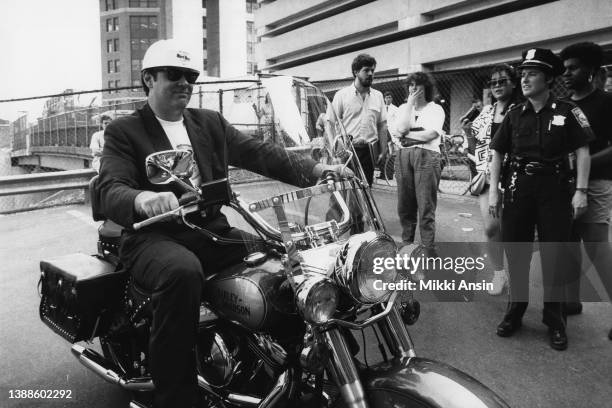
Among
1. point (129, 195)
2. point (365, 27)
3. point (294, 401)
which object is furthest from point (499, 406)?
point (365, 27)

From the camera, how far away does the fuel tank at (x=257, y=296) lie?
2.07 metres

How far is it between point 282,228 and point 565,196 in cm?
256

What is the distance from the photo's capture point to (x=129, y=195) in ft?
7.73

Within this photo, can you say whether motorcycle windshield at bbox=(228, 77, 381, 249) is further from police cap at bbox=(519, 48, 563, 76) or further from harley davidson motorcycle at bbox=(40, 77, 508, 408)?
police cap at bbox=(519, 48, 563, 76)

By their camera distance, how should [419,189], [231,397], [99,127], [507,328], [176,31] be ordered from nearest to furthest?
1. [231,397]
2. [507,328]
3. [419,189]
4. [99,127]
5. [176,31]

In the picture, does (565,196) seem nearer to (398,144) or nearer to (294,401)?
(398,144)

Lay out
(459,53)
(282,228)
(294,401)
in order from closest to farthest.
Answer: (282,228) < (294,401) < (459,53)

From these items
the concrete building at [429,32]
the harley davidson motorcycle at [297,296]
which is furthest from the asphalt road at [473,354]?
the concrete building at [429,32]

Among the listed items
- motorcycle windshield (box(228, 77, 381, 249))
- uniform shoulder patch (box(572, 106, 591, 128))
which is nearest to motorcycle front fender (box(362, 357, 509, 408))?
motorcycle windshield (box(228, 77, 381, 249))

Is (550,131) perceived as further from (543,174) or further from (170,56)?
(170,56)

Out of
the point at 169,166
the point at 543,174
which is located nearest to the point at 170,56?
the point at 169,166

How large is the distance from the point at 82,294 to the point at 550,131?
3080mm

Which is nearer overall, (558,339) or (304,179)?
(304,179)

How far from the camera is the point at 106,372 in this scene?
9.74ft
